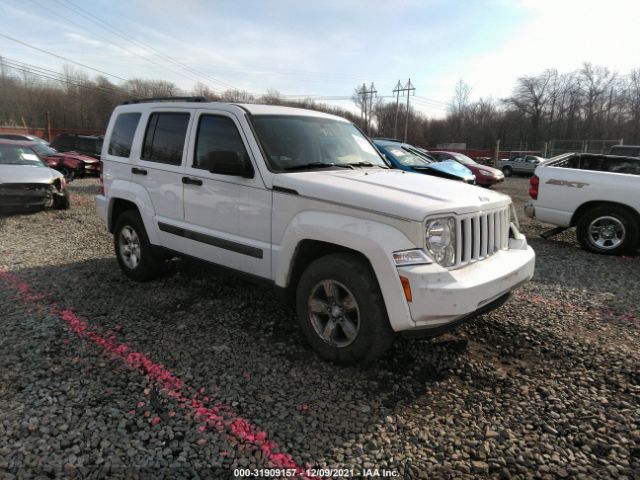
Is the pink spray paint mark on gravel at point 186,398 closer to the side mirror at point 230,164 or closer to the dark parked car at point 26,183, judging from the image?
the side mirror at point 230,164

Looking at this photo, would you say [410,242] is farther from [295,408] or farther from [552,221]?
[552,221]

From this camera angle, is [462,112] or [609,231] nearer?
[609,231]

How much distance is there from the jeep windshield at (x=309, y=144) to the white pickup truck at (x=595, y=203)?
4.50 meters

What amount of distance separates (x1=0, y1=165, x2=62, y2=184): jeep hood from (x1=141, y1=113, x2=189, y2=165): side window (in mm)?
6315

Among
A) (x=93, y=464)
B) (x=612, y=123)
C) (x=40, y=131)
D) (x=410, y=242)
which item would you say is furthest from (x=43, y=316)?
(x=612, y=123)

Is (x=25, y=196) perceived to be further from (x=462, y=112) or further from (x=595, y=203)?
(x=462, y=112)

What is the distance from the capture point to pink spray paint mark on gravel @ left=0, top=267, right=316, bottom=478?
A: 2.49 m

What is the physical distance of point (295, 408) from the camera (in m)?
2.88

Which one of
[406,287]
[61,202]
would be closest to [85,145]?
[61,202]

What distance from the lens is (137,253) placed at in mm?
5230

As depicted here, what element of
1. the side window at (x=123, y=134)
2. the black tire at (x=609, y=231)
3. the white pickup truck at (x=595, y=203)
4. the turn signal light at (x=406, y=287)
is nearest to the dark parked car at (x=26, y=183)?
the side window at (x=123, y=134)

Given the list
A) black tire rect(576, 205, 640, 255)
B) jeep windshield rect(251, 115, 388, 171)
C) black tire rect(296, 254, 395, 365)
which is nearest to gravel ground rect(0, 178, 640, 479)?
black tire rect(296, 254, 395, 365)

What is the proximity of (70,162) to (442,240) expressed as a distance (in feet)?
57.3

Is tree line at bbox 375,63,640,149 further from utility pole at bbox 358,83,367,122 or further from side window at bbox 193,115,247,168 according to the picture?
side window at bbox 193,115,247,168
